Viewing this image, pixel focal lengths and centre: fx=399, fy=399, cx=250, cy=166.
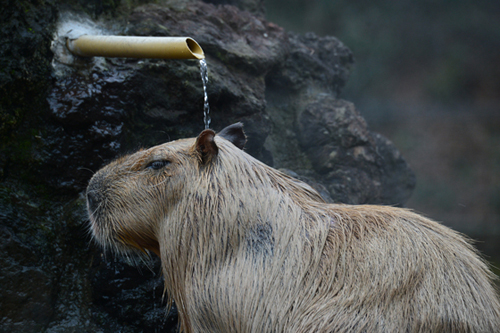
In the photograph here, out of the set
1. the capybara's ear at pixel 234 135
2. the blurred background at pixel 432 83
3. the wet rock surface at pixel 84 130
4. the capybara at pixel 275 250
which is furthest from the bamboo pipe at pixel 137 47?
the blurred background at pixel 432 83

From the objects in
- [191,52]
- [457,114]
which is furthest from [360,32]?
[191,52]

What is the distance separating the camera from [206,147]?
216 centimetres

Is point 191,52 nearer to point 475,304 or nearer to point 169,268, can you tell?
point 169,268

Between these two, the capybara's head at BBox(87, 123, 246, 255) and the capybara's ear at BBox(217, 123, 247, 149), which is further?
the capybara's ear at BBox(217, 123, 247, 149)

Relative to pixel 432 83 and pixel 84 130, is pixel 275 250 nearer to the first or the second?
pixel 84 130

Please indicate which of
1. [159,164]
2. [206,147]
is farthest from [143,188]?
[206,147]

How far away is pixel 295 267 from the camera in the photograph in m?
2.00

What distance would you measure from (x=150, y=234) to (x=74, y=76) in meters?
1.55

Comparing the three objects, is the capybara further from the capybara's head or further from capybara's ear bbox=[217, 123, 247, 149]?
capybara's ear bbox=[217, 123, 247, 149]

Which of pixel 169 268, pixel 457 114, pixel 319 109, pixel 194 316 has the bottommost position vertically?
pixel 194 316

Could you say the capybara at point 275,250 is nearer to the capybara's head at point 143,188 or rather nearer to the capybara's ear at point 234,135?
the capybara's head at point 143,188

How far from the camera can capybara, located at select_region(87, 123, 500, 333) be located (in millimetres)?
1817

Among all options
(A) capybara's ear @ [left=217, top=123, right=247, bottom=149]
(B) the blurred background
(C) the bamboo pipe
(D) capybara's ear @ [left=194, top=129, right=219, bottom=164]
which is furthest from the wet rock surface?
(B) the blurred background

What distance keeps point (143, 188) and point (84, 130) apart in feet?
3.68
